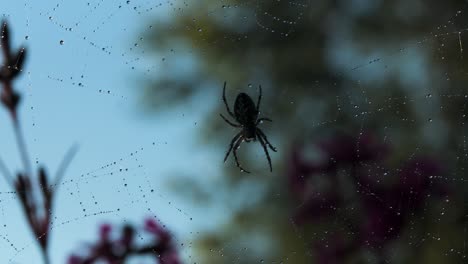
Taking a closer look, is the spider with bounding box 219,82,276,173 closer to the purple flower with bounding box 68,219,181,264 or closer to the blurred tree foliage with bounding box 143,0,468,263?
the blurred tree foliage with bounding box 143,0,468,263

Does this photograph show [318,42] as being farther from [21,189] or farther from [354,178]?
[21,189]

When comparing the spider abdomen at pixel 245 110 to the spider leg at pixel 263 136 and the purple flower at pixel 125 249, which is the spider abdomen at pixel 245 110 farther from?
the purple flower at pixel 125 249

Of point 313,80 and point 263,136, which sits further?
point 313,80

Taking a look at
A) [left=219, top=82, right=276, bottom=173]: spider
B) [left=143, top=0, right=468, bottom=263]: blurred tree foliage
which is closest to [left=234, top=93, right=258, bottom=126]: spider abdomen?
[left=219, top=82, right=276, bottom=173]: spider

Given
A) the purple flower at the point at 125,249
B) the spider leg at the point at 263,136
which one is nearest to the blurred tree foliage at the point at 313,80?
the spider leg at the point at 263,136

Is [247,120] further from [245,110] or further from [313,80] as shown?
[313,80]

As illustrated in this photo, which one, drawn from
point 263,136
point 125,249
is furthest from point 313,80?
point 125,249

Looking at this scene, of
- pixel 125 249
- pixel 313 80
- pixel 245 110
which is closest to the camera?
pixel 125 249

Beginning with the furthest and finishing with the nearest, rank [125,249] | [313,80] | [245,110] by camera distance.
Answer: [313,80], [245,110], [125,249]
